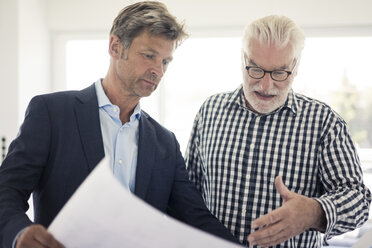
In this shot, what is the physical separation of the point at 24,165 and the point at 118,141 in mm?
287

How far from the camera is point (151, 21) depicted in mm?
1306

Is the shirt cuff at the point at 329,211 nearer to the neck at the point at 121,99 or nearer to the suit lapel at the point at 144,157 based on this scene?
the suit lapel at the point at 144,157

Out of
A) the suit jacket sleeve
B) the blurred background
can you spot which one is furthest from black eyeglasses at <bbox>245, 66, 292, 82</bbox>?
the blurred background

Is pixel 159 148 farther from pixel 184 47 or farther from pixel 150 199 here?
pixel 184 47

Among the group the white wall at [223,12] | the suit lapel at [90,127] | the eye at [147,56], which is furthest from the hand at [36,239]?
the white wall at [223,12]

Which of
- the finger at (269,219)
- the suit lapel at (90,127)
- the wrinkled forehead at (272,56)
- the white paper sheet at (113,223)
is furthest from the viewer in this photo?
the wrinkled forehead at (272,56)

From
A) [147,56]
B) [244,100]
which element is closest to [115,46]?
[147,56]

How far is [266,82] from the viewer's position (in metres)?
1.44

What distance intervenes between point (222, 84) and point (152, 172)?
2332mm

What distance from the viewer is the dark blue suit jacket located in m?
1.08

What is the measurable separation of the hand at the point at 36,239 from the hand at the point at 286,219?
17.9 inches

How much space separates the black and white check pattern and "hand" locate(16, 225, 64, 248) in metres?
0.79

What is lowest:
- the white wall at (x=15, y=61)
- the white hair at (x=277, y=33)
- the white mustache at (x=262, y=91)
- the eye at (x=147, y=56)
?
the white wall at (x=15, y=61)

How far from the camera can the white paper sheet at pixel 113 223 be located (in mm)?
725
